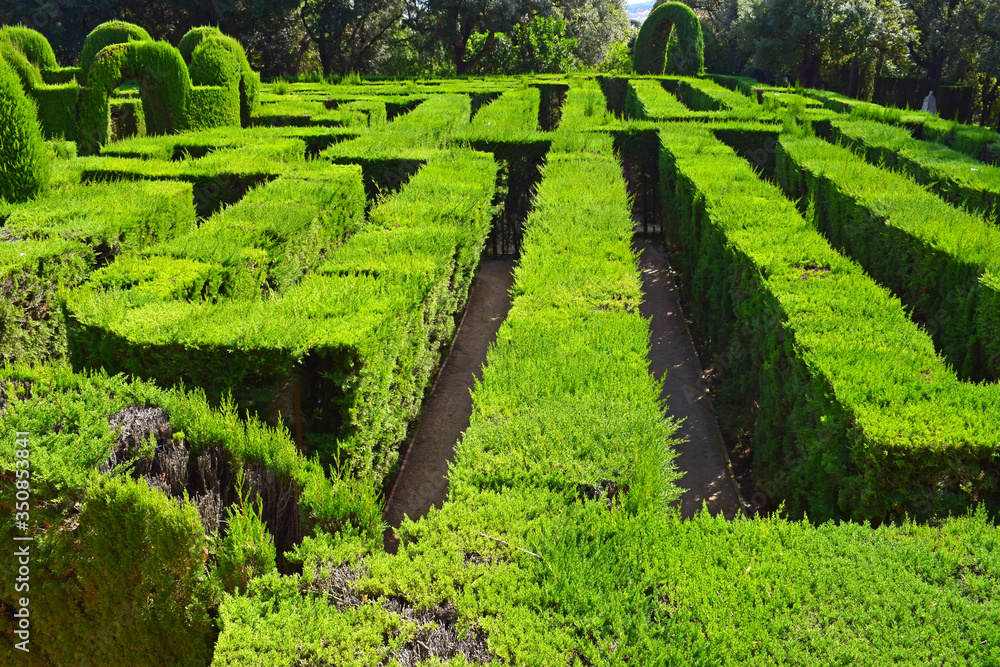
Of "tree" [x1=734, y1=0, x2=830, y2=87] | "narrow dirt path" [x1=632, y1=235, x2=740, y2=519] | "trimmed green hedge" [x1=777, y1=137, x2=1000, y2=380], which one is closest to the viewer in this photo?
"trimmed green hedge" [x1=777, y1=137, x2=1000, y2=380]

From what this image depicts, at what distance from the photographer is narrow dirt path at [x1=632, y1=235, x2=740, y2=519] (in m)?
5.86

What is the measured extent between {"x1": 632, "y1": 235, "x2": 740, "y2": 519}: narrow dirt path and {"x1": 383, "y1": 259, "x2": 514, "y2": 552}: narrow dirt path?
2.05 m

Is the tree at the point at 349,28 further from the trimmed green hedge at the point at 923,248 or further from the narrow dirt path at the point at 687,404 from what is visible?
the trimmed green hedge at the point at 923,248

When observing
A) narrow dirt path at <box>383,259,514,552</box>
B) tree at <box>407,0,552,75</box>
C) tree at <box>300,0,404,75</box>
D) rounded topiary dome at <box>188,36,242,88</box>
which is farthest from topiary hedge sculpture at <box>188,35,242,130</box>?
tree at <box>407,0,552,75</box>

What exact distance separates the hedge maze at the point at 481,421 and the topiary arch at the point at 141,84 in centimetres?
251

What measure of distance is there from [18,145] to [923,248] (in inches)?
367

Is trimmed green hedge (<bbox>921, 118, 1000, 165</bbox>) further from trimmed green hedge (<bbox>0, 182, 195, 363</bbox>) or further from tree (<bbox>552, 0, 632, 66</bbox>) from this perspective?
tree (<bbox>552, 0, 632, 66</bbox>)

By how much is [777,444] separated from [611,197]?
4.15 metres

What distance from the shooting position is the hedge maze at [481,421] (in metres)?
2.78

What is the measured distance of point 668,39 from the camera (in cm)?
3016

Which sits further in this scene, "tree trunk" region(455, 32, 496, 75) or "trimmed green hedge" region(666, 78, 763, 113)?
"tree trunk" region(455, 32, 496, 75)

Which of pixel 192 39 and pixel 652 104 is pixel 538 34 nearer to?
pixel 652 104

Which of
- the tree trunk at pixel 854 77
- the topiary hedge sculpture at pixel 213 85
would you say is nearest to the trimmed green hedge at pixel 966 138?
the topiary hedge sculpture at pixel 213 85

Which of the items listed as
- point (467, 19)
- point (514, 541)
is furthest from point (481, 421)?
point (467, 19)
